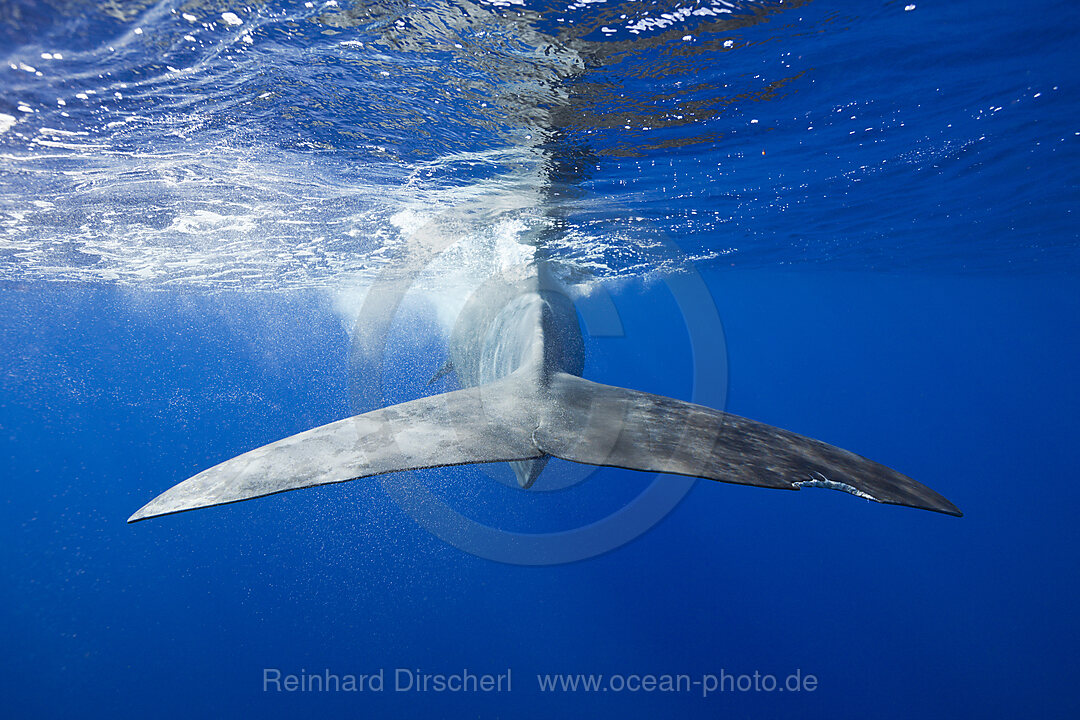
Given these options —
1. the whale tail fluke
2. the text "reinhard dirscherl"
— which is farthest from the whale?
the text "reinhard dirscherl"

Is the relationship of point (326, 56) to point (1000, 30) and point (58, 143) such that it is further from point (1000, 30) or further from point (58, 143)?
point (1000, 30)

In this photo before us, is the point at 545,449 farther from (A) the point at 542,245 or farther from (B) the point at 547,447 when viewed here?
(A) the point at 542,245

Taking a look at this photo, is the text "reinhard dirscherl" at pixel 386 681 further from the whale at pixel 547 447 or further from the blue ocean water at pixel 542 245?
the whale at pixel 547 447

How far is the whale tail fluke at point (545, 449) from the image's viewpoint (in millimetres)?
2508

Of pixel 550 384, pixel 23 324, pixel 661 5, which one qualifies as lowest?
pixel 550 384

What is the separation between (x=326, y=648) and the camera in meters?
16.8

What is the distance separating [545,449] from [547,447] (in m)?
0.03

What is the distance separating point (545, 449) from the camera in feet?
9.97

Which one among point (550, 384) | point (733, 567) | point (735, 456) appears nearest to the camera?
point (735, 456)

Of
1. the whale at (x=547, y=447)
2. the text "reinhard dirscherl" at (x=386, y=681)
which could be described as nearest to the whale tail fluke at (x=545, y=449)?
the whale at (x=547, y=447)

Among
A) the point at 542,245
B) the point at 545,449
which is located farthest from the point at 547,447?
the point at 542,245

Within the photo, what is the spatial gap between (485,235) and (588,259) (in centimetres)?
564

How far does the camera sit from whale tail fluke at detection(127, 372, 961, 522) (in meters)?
2.51

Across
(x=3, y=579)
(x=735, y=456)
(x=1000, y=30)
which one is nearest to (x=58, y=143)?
(x=735, y=456)
